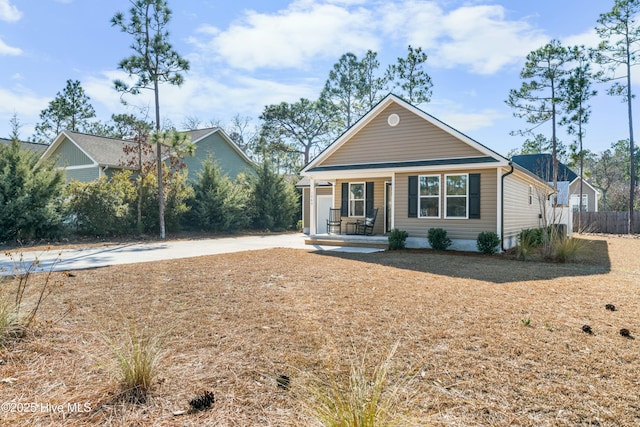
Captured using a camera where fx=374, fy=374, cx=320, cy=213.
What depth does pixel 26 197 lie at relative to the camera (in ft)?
42.2

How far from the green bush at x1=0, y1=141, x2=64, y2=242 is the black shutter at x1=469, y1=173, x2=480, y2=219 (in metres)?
14.5

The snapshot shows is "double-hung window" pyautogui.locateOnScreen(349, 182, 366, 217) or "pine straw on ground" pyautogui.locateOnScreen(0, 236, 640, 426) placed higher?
"double-hung window" pyautogui.locateOnScreen(349, 182, 366, 217)

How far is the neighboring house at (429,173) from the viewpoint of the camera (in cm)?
1140

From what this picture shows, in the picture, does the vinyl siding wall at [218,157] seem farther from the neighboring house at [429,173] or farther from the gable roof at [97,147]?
the neighboring house at [429,173]

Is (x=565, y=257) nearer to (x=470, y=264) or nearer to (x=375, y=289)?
(x=470, y=264)

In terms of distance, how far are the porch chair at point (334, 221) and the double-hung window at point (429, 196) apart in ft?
12.5

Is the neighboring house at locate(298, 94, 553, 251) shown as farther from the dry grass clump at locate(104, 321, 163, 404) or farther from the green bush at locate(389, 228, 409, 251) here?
the dry grass clump at locate(104, 321, 163, 404)

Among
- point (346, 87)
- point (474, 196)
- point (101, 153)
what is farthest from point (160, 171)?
point (346, 87)

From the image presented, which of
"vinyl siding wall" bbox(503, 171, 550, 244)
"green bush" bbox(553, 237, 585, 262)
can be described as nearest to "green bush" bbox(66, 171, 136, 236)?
"vinyl siding wall" bbox(503, 171, 550, 244)

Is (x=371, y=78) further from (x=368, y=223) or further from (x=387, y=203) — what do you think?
(x=368, y=223)

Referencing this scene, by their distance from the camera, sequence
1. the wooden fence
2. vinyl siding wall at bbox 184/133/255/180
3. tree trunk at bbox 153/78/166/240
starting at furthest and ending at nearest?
1. vinyl siding wall at bbox 184/133/255/180
2. the wooden fence
3. tree trunk at bbox 153/78/166/240

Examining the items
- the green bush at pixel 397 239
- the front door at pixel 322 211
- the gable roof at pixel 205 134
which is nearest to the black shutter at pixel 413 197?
the green bush at pixel 397 239

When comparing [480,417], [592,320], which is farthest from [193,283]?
[592,320]

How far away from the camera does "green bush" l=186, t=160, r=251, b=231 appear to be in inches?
759
